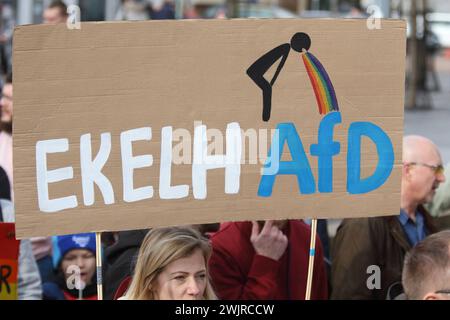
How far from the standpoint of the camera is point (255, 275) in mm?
4328

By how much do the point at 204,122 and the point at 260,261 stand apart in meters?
1.04

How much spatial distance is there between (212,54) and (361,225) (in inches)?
59.3

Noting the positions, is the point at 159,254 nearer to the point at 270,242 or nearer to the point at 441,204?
the point at 270,242

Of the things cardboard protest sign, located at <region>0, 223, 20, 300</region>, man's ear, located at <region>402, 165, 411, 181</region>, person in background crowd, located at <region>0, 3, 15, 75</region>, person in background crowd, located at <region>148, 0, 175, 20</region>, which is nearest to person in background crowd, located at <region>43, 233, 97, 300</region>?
cardboard protest sign, located at <region>0, 223, 20, 300</region>

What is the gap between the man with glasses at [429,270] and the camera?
350 cm

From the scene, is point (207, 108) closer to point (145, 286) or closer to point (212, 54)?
point (212, 54)

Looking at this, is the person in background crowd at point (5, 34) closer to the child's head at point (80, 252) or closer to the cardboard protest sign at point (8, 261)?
the child's head at point (80, 252)

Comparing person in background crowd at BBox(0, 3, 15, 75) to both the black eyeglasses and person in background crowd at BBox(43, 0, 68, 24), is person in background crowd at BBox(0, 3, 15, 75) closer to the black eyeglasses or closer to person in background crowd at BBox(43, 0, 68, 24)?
person in background crowd at BBox(43, 0, 68, 24)

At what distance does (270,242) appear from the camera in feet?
14.3

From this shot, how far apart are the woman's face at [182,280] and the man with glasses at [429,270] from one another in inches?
29.3

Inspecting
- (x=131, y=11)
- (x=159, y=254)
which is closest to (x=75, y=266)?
(x=159, y=254)

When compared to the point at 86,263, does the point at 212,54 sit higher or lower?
higher

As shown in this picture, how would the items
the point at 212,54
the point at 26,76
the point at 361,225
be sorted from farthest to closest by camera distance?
the point at 361,225 → the point at 212,54 → the point at 26,76

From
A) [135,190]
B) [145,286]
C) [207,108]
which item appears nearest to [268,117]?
[207,108]
